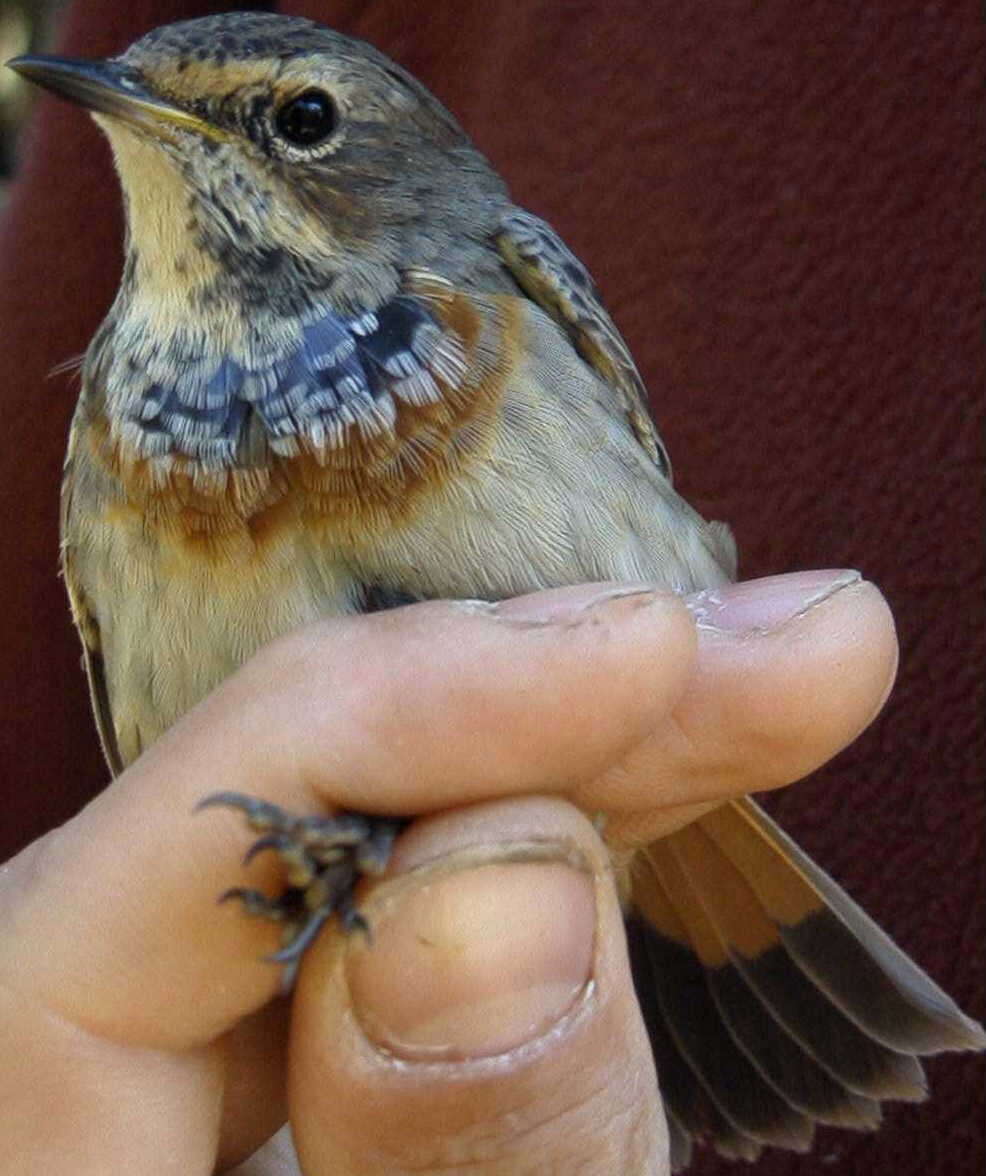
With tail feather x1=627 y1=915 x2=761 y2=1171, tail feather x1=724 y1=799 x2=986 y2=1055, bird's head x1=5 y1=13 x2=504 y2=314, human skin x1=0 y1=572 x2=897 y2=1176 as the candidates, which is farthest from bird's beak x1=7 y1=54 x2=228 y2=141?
tail feather x1=627 y1=915 x2=761 y2=1171

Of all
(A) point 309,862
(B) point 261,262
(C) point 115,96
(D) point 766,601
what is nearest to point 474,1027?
(A) point 309,862

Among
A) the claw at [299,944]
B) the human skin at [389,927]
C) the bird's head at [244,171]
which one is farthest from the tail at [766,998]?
the bird's head at [244,171]

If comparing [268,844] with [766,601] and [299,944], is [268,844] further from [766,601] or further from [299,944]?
[766,601]

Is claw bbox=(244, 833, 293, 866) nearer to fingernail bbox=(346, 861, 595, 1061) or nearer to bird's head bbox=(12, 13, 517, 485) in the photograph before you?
fingernail bbox=(346, 861, 595, 1061)

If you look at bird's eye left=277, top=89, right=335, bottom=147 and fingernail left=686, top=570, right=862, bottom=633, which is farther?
bird's eye left=277, top=89, right=335, bottom=147

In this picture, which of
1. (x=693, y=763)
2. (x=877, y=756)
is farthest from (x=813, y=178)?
(x=693, y=763)

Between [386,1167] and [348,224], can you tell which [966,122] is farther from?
[386,1167]
